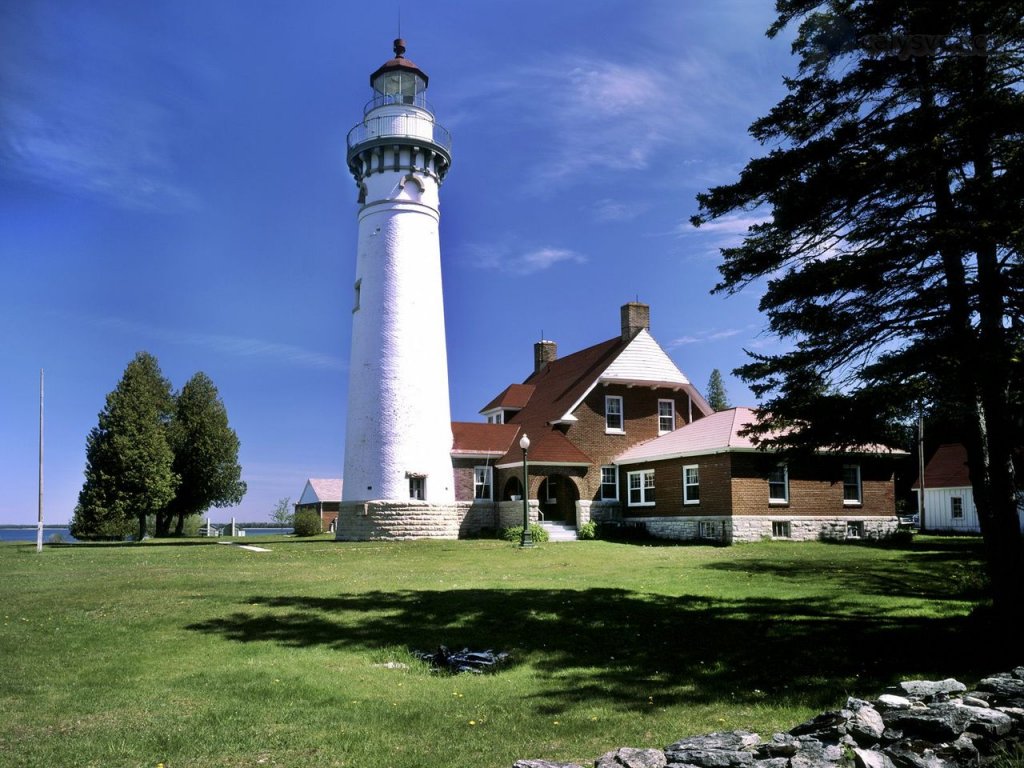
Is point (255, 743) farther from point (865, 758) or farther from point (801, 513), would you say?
point (801, 513)

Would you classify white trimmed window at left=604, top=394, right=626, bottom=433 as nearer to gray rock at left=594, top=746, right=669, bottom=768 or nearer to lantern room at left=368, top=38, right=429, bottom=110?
lantern room at left=368, top=38, right=429, bottom=110

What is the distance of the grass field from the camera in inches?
293

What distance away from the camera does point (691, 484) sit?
32000mm

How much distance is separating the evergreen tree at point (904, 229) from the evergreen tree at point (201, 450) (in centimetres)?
4403

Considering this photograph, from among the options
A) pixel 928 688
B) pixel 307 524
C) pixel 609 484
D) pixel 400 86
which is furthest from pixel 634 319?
pixel 928 688

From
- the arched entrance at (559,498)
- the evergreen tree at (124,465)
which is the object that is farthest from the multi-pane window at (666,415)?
the evergreen tree at (124,465)

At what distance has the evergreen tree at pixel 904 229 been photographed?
11.1 metres

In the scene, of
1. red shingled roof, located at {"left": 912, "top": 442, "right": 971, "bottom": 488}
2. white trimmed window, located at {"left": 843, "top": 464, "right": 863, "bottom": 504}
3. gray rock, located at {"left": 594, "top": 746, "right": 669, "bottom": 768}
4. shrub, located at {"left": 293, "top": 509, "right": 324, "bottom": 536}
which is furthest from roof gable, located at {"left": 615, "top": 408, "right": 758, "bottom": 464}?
gray rock, located at {"left": 594, "top": 746, "right": 669, "bottom": 768}

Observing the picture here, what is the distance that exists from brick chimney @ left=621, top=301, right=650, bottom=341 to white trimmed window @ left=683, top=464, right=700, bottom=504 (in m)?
8.40

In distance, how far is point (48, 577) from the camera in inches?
756

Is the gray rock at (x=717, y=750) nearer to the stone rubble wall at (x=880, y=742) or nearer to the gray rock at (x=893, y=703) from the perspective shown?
the stone rubble wall at (x=880, y=742)

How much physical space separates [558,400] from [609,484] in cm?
456

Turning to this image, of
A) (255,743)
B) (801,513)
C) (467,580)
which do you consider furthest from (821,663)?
(801,513)

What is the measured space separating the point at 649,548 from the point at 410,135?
65.5ft
